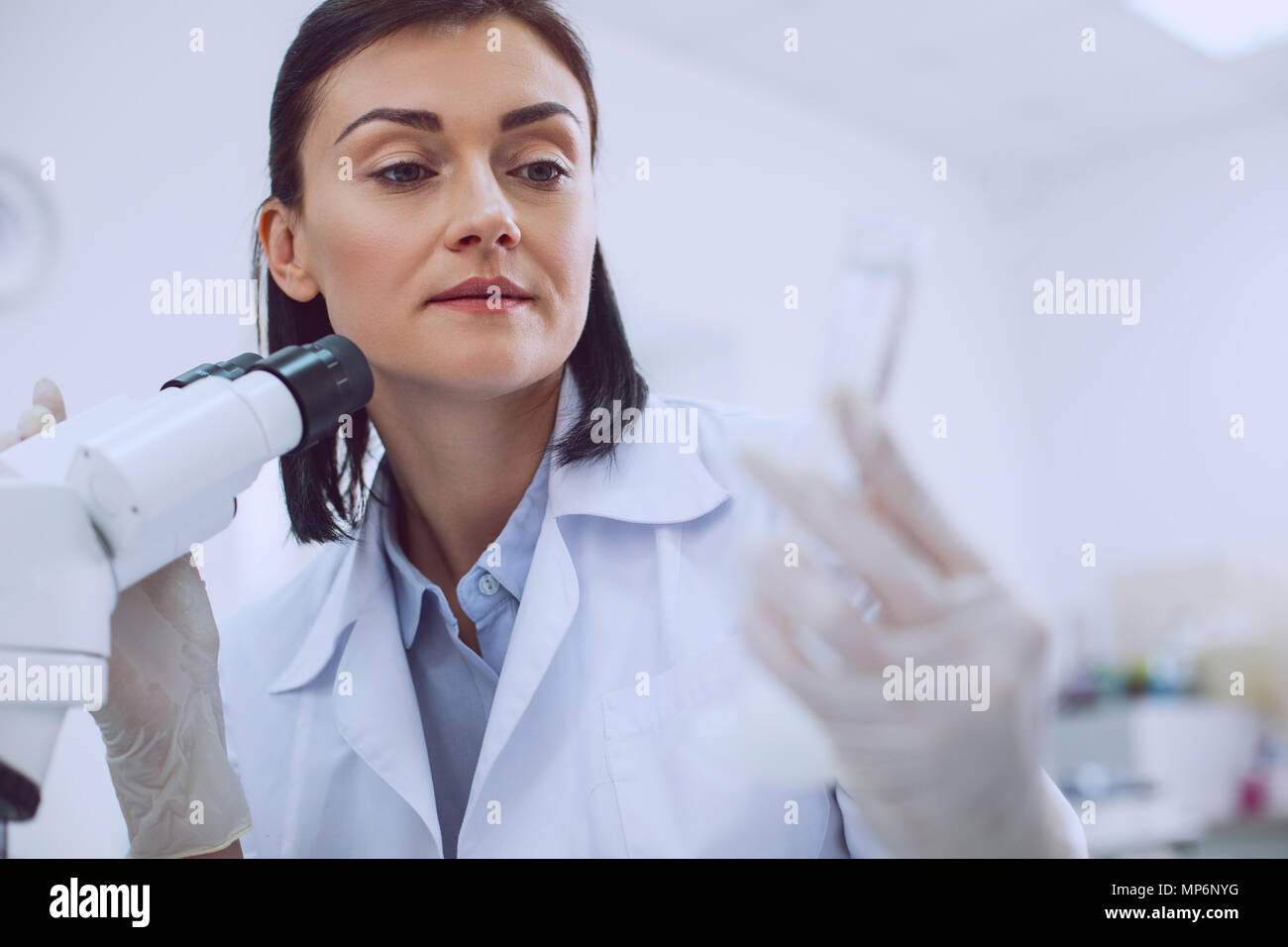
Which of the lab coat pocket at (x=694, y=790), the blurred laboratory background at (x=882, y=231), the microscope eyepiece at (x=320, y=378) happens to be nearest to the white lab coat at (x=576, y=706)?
the lab coat pocket at (x=694, y=790)

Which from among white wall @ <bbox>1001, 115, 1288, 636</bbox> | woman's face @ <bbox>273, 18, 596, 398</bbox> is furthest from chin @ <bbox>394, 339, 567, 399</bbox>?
white wall @ <bbox>1001, 115, 1288, 636</bbox>

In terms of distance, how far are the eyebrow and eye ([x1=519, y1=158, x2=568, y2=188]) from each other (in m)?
0.03

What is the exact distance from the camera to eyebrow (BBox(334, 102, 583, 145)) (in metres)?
0.79

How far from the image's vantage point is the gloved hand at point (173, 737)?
811 mm

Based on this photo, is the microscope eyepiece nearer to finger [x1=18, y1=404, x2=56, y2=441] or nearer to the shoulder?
finger [x1=18, y1=404, x2=56, y2=441]

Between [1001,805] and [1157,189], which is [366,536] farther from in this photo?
[1157,189]

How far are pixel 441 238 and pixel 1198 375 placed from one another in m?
1.39

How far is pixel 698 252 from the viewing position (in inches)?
44.6

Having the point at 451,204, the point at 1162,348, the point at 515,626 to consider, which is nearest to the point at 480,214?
the point at 451,204

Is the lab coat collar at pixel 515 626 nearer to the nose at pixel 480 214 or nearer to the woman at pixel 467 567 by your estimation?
the woman at pixel 467 567

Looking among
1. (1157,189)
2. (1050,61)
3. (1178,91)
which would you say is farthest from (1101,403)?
(1050,61)

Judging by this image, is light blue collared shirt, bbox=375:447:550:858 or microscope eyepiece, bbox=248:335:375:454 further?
light blue collared shirt, bbox=375:447:550:858

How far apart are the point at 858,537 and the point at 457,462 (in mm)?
486

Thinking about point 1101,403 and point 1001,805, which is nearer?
point 1001,805
